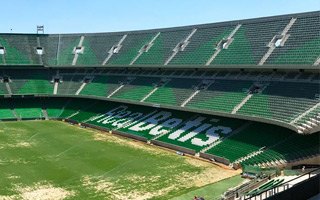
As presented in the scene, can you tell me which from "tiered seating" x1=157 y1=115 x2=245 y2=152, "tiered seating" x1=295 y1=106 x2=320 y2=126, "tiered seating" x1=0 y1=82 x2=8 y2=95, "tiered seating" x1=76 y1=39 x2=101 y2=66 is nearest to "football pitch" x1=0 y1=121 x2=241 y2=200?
"tiered seating" x1=157 y1=115 x2=245 y2=152

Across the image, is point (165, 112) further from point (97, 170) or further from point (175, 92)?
point (97, 170)

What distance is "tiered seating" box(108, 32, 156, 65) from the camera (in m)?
54.8

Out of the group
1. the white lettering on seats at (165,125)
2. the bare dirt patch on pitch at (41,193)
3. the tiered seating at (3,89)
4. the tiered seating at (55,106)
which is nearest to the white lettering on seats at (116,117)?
the white lettering on seats at (165,125)

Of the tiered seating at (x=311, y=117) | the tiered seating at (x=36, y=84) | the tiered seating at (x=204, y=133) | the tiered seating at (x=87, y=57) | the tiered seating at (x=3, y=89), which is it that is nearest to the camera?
the tiered seating at (x=311, y=117)

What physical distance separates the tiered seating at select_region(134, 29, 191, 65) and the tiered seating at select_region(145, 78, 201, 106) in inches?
156

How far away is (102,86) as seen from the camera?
55500 mm

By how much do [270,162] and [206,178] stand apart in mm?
4728

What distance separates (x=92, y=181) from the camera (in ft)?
87.2

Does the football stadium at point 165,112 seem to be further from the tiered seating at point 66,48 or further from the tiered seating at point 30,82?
the tiered seating at point 66,48

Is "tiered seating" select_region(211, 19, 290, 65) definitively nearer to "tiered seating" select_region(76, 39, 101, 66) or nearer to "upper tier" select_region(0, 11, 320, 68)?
"upper tier" select_region(0, 11, 320, 68)

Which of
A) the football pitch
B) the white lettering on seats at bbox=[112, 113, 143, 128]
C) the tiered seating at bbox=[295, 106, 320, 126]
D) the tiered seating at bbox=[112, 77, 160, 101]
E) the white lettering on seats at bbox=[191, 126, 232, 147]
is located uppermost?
the tiered seating at bbox=[112, 77, 160, 101]

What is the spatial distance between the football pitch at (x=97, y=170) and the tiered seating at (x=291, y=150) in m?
2.53

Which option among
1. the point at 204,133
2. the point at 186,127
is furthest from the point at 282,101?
the point at 186,127

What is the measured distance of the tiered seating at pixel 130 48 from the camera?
54781 millimetres
